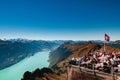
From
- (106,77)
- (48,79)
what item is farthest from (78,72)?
(48,79)

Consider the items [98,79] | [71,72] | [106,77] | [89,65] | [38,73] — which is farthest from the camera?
[38,73]

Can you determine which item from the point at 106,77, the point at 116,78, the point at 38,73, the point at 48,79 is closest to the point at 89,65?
the point at 106,77

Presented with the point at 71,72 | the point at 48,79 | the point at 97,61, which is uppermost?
the point at 97,61

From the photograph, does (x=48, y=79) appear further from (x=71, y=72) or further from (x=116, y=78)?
(x=116, y=78)

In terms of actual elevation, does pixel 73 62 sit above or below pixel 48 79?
above

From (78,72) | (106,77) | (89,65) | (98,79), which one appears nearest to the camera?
(106,77)

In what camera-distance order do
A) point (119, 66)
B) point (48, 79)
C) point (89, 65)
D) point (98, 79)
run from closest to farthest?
point (119, 66), point (98, 79), point (89, 65), point (48, 79)

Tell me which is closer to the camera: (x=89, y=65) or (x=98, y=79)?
(x=98, y=79)

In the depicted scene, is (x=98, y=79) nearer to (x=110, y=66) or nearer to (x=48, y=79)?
(x=110, y=66)

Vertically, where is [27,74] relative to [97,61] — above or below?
below

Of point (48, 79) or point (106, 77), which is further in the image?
point (48, 79)
